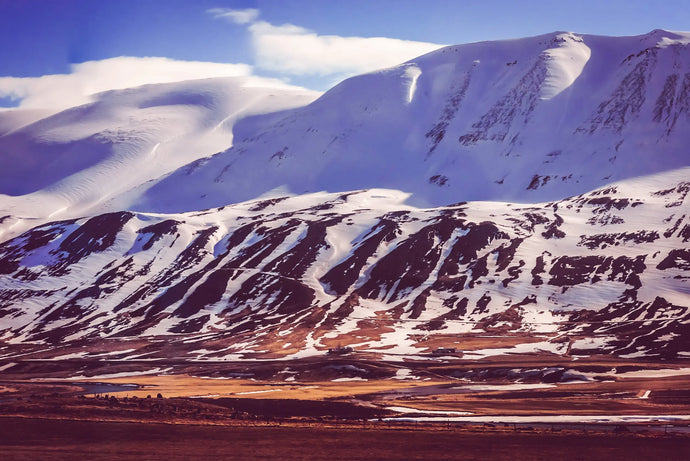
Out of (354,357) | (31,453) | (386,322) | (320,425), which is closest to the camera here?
(31,453)

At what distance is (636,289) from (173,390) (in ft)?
400

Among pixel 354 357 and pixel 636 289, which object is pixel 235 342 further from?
pixel 636 289

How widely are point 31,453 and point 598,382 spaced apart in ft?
266

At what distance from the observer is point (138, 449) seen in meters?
60.9

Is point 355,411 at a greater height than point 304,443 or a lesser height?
lesser

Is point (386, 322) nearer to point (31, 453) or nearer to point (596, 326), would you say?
point (596, 326)

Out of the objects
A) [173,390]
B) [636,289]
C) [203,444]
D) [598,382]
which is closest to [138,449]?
[203,444]

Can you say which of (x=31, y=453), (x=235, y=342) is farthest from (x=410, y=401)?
(x=235, y=342)

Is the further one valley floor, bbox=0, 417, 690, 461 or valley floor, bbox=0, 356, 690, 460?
valley floor, bbox=0, 356, 690, 460

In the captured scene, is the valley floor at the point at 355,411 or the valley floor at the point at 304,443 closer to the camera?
the valley floor at the point at 304,443

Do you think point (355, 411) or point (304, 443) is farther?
point (355, 411)

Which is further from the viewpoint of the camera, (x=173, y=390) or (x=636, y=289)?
(x=636, y=289)

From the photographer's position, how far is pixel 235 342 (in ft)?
566

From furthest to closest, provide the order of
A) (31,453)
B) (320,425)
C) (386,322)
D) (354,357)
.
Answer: (386,322)
(354,357)
(320,425)
(31,453)
